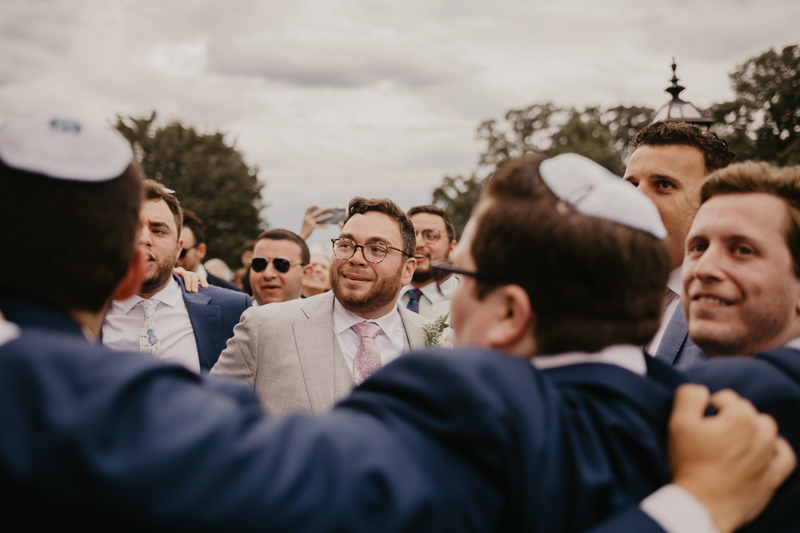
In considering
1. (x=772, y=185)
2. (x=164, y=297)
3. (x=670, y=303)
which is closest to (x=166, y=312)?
(x=164, y=297)

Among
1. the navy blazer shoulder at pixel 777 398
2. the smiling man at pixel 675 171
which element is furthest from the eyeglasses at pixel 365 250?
the navy blazer shoulder at pixel 777 398

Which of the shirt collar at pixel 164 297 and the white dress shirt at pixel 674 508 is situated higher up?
the white dress shirt at pixel 674 508

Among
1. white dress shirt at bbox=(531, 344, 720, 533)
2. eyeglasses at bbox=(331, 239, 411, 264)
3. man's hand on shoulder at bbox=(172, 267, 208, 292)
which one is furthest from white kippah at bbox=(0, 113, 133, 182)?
man's hand on shoulder at bbox=(172, 267, 208, 292)

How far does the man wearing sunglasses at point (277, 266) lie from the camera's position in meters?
7.73

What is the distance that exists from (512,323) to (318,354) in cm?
299

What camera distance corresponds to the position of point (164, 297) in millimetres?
5266

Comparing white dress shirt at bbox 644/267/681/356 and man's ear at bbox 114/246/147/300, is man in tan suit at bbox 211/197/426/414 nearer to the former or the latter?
white dress shirt at bbox 644/267/681/356

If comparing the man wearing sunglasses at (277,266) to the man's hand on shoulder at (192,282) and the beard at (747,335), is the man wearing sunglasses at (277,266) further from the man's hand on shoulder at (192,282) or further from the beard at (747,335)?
the beard at (747,335)

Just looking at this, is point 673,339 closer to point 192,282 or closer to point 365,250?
point 365,250

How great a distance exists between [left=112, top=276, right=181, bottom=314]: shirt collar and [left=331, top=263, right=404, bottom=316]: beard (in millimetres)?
1369

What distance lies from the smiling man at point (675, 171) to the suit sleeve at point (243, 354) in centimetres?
269

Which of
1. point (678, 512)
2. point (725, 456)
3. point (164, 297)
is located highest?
point (725, 456)

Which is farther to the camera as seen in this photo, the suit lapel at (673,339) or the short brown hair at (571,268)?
the suit lapel at (673,339)

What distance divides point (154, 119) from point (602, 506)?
4253 cm
